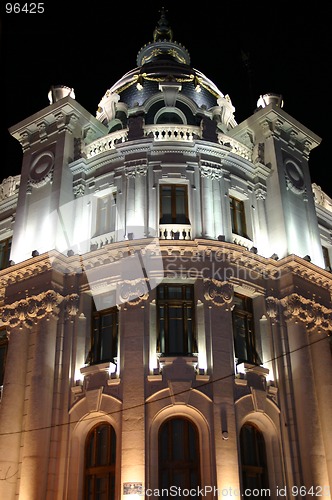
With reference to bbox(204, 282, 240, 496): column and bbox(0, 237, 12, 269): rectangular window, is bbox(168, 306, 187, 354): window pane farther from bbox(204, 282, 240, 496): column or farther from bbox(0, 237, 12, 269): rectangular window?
bbox(0, 237, 12, 269): rectangular window

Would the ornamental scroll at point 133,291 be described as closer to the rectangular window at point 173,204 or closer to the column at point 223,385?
the column at point 223,385

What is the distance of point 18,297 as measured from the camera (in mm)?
25766

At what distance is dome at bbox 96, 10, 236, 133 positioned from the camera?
32.1 metres

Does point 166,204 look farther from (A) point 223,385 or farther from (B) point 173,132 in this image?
(A) point 223,385

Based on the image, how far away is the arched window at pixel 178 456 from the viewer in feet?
70.2

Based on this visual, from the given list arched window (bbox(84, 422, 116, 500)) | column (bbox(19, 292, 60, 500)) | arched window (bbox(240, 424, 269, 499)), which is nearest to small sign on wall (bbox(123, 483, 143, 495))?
arched window (bbox(84, 422, 116, 500))

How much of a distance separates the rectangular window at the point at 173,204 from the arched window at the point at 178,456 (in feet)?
28.4

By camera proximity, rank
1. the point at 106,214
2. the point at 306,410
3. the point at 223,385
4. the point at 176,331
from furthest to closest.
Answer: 1. the point at 106,214
2. the point at 176,331
3. the point at 306,410
4. the point at 223,385

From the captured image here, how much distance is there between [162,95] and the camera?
32.2 metres

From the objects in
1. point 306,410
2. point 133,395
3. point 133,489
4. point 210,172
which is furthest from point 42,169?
point 306,410

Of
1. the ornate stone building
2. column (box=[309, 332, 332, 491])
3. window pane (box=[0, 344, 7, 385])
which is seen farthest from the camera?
window pane (box=[0, 344, 7, 385])

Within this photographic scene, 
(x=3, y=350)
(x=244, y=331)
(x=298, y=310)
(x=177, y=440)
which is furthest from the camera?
(x=3, y=350)

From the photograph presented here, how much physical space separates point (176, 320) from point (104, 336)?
10.1ft

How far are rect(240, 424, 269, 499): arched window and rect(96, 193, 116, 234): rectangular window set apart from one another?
10.4 metres
